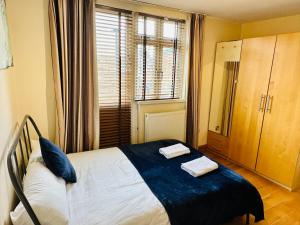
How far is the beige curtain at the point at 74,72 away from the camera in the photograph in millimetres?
2160

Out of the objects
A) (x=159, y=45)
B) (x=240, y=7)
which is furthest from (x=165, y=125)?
(x=240, y=7)

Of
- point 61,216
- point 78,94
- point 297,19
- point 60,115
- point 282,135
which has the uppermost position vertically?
point 297,19

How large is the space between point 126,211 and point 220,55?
284 centimetres

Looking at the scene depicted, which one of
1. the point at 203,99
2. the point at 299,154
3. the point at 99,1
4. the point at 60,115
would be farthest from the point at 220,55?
the point at 60,115

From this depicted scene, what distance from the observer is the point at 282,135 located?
258 cm

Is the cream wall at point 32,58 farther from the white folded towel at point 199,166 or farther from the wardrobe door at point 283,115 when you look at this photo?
the wardrobe door at point 283,115

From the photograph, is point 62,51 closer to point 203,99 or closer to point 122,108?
point 122,108

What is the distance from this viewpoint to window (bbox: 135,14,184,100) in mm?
2752

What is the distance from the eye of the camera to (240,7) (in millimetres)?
2631

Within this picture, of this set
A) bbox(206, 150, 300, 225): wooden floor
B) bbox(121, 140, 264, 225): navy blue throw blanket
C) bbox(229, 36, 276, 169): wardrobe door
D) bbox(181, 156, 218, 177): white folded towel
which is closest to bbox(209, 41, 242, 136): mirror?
bbox(229, 36, 276, 169): wardrobe door

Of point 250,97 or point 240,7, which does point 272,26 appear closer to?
point 240,7

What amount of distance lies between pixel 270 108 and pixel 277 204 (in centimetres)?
119

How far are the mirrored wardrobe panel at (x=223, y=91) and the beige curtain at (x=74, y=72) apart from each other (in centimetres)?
208

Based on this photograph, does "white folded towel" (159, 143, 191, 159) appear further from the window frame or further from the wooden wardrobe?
the wooden wardrobe
